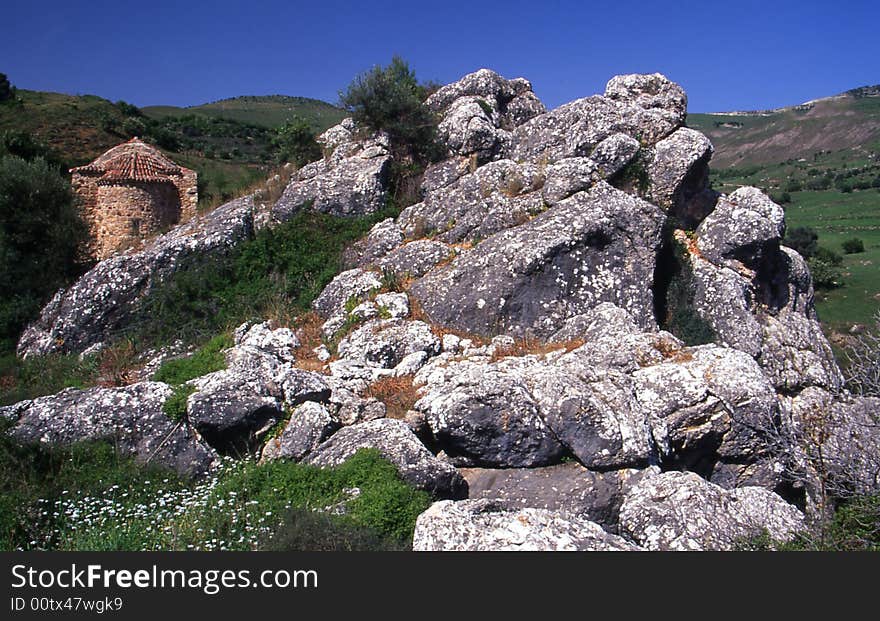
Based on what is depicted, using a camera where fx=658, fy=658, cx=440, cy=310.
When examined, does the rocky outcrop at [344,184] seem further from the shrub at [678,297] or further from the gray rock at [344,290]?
the shrub at [678,297]

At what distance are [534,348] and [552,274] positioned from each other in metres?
1.81

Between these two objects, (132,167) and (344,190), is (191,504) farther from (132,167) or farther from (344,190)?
(132,167)

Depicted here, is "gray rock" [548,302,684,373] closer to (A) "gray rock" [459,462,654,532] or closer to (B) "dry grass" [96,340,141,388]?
(A) "gray rock" [459,462,654,532]

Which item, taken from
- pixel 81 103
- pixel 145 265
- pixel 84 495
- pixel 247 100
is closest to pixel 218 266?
pixel 145 265

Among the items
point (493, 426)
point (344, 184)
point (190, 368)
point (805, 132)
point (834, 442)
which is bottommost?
point (834, 442)

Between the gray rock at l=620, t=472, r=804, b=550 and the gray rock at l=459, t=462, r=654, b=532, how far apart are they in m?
0.24

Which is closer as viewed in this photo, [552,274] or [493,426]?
[493,426]

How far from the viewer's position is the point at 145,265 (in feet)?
50.0

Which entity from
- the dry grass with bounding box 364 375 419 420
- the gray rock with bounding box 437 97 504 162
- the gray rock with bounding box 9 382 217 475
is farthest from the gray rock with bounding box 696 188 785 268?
the gray rock with bounding box 9 382 217 475

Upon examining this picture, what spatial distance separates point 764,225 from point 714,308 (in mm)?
2554

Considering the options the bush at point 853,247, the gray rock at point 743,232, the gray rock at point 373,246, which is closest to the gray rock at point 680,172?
the gray rock at point 743,232

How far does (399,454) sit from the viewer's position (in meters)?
8.05

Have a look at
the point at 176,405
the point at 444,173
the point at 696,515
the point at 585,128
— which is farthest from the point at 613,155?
the point at 176,405

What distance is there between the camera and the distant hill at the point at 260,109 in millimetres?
94875
